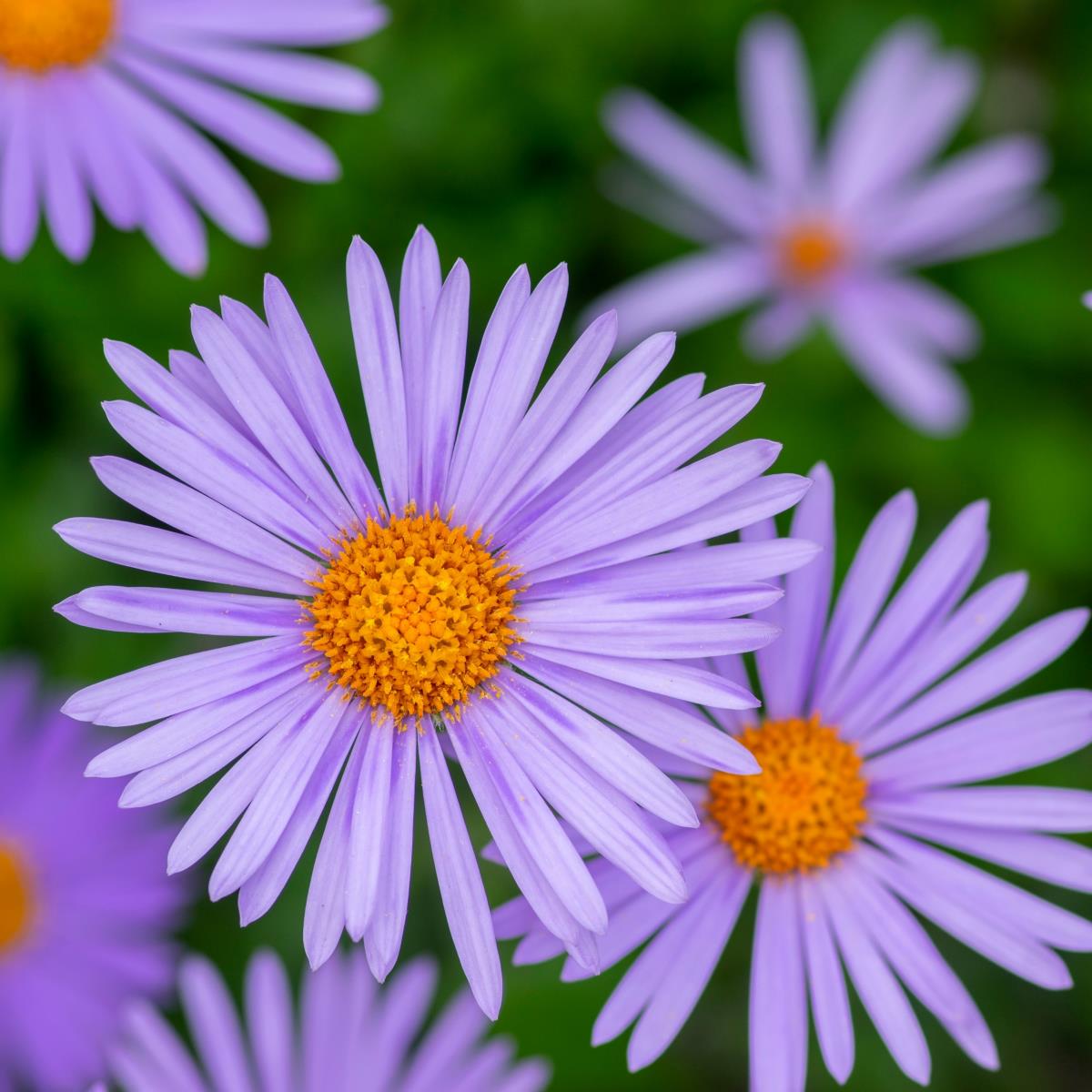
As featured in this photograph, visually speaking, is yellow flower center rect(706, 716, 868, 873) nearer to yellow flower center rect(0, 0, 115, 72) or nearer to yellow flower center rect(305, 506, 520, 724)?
yellow flower center rect(305, 506, 520, 724)

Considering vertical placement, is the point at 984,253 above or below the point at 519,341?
above

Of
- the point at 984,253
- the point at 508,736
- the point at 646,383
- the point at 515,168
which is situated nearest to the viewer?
the point at 646,383

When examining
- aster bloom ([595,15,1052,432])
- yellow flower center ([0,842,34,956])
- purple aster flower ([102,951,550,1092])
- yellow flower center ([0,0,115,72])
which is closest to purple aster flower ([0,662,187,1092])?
yellow flower center ([0,842,34,956])

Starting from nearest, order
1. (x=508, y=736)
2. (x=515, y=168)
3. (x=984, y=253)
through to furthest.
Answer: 1. (x=508, y=736)
2. (x=515, y=168)
3. (x=984, y=253)

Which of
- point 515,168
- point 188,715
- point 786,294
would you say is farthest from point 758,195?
point 188,715

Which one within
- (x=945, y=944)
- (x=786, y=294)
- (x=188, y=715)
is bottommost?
(x=188, y=715)

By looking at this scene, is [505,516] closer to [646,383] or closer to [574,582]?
[574,582]

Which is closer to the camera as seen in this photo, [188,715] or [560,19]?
[188,715]

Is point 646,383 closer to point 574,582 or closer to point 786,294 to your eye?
point 574,582
